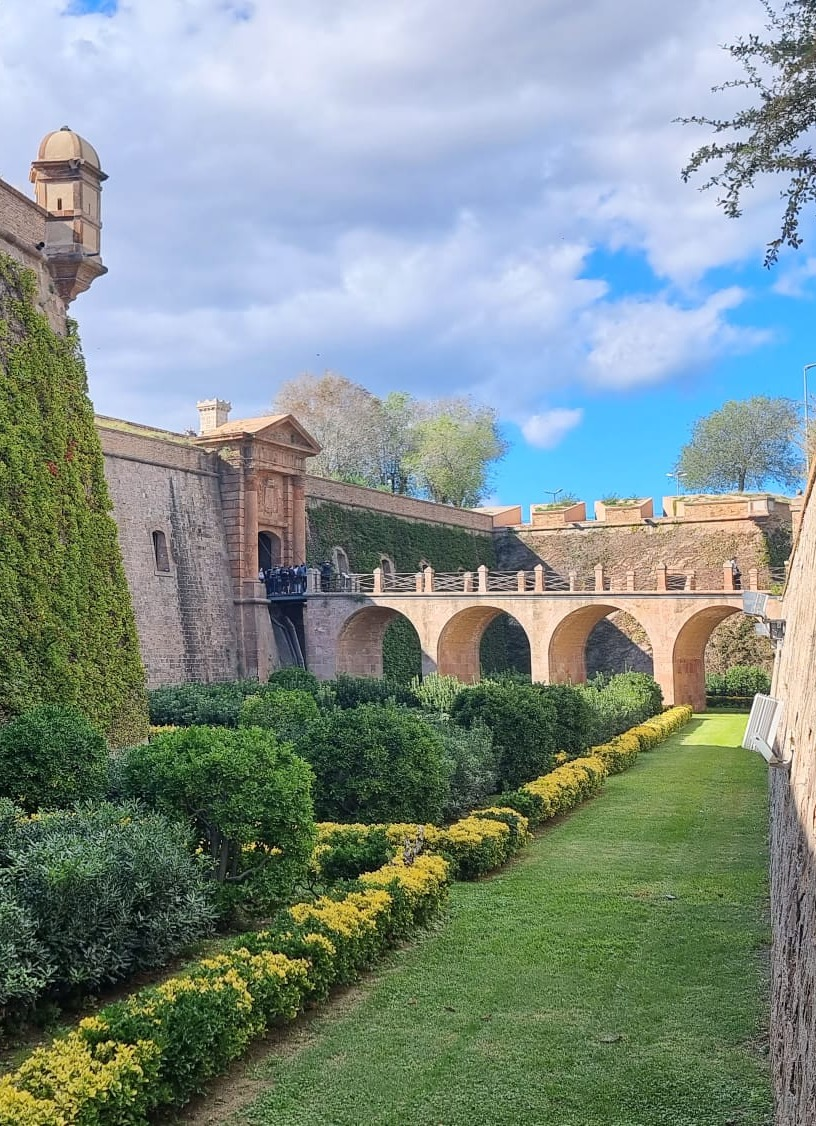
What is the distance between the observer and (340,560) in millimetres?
34156

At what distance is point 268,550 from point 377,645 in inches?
194

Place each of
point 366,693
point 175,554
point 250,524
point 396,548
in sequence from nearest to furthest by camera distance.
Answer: point 366,693
point 175,554
point 250,524
point 396,548

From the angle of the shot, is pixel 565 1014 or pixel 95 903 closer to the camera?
pixel 565 1014

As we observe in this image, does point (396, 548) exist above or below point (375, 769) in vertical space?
above

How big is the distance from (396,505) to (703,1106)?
33.1m

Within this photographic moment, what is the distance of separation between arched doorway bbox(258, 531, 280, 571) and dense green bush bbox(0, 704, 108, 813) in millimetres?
20831

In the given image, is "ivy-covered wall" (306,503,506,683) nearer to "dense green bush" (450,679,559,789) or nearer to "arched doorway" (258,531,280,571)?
"arched doorway" (258,531,280,571)

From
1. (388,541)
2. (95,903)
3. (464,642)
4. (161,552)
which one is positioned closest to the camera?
(95,903)

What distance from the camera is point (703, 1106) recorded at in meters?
4.69

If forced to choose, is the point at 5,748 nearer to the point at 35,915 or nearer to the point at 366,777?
the point at 366,777

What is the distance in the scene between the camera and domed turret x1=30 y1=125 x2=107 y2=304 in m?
15.4

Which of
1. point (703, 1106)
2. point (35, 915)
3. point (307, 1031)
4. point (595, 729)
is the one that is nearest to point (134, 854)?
point (35, 915)

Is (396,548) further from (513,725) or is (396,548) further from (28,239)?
(28,239)

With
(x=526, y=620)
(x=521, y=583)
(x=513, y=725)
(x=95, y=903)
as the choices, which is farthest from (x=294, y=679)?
(x=95, y=903)
